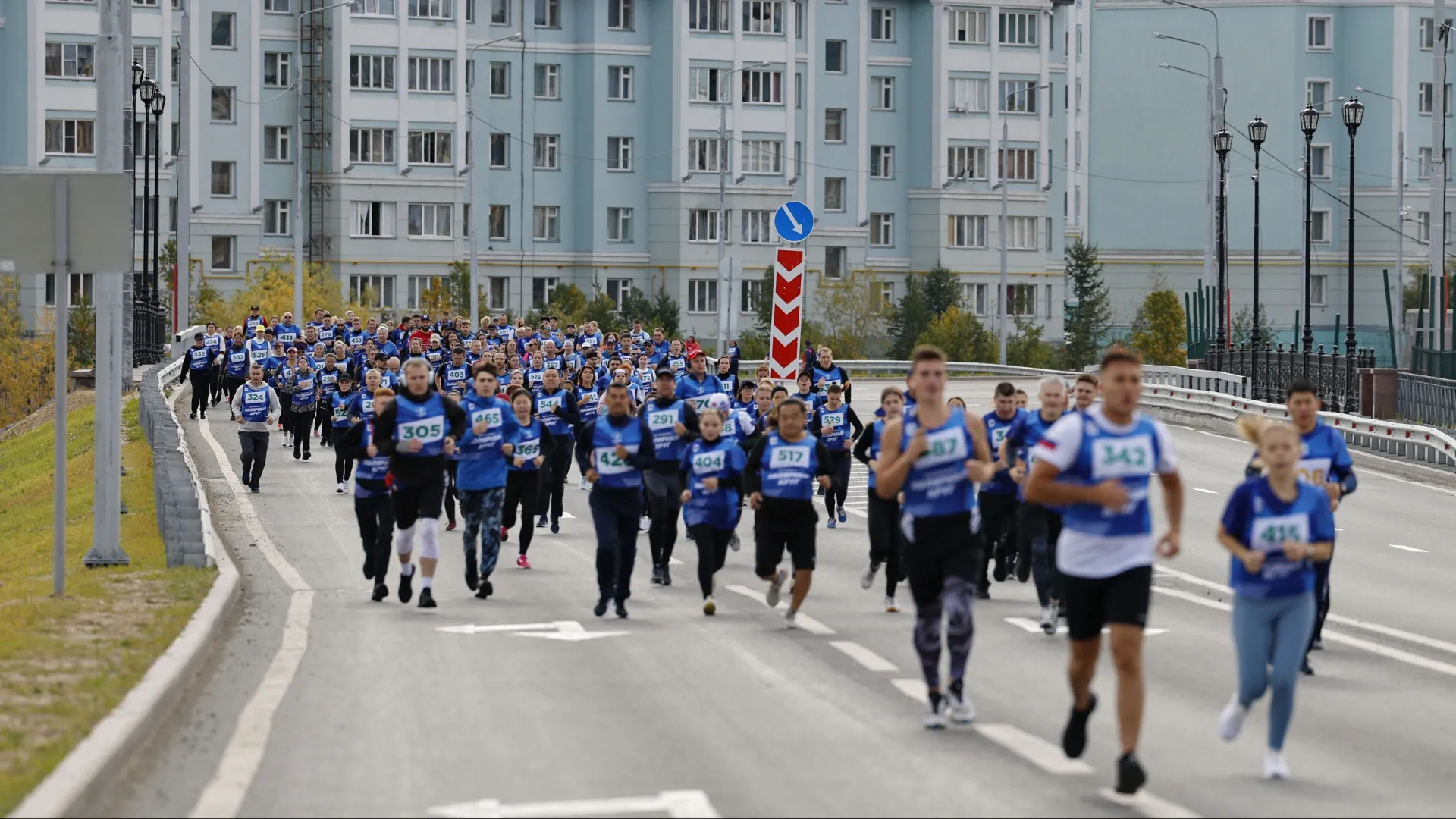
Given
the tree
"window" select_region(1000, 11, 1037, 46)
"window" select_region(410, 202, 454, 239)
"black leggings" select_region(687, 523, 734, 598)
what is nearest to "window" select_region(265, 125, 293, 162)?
"window" select_region(410, 202, 454, 239)

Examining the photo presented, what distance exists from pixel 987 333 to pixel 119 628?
2901 inches

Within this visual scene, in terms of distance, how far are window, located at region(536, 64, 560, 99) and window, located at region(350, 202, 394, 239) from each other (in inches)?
317

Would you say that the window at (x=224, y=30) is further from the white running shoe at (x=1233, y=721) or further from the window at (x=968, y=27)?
the white running shoe at (x=1233, y=721)

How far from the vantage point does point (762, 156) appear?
93.1m

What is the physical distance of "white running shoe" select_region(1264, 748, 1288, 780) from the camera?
10156mm

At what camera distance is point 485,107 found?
91750 mm

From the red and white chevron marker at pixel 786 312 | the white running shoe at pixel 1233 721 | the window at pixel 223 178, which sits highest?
the window at pixel 223 178

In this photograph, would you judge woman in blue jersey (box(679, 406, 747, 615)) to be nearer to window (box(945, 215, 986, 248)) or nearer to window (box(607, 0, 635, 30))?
window (box(607, 0, 635, 30))

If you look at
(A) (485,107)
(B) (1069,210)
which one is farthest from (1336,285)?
(A) (485,107)

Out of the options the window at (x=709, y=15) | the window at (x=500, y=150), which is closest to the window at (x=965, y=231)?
the window at (x=709, y=15)

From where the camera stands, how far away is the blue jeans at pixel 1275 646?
10219 millimetres

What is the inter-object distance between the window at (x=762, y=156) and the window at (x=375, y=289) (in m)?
14.6

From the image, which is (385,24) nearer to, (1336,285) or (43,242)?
(1336,285)

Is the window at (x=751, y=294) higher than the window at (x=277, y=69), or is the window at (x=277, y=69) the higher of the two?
the window at (x=277, y=69)
